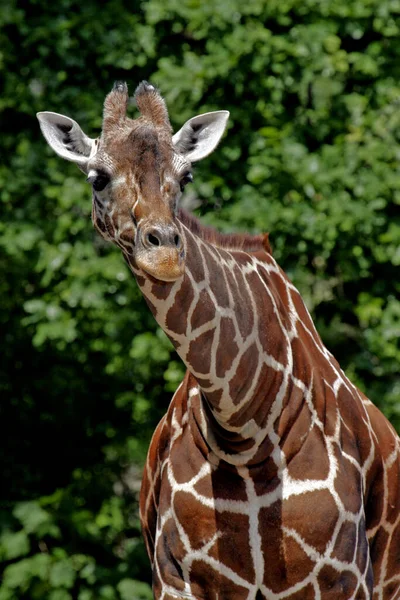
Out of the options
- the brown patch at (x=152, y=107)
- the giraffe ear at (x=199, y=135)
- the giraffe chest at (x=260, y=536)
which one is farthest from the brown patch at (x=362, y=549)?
the brown patch at (x=152, y=107)

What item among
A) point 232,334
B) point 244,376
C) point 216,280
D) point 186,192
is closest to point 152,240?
point 216,280

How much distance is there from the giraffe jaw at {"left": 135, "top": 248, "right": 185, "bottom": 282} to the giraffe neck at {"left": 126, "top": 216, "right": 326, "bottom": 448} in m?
0.15

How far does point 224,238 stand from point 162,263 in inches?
37.5

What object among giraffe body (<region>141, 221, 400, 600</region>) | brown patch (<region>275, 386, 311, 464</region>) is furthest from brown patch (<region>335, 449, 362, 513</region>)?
brown patch (<region>275, 386, 311, 464</region>)

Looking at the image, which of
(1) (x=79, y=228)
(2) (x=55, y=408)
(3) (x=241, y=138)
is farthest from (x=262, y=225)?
(2) (x=55, y=408)

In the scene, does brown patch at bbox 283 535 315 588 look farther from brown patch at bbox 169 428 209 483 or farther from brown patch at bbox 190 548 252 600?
brown patch at bbox 169 428 209 483

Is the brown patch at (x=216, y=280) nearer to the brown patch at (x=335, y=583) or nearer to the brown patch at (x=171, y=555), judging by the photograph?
the brown patch at (x=171, y=555)

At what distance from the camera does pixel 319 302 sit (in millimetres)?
7520

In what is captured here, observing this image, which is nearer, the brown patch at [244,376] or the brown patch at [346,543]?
the brown patch at [244,376]

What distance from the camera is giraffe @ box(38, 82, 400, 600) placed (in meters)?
3.58

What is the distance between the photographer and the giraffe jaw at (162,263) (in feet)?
10.7

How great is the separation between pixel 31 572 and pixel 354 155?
3.50 metres

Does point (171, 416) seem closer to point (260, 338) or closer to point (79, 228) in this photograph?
point (260, 338)

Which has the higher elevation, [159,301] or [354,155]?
[159,301]
